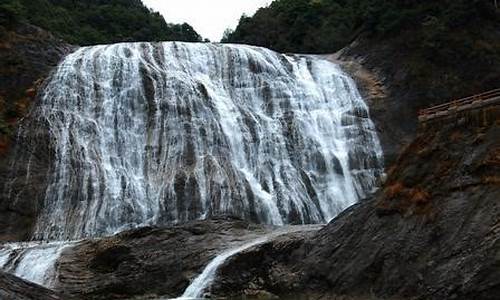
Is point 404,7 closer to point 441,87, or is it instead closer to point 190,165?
point 441,87

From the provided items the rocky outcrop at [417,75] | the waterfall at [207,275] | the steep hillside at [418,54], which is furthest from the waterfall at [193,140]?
the waterfall at [207,275]

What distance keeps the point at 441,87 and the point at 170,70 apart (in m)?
19.1

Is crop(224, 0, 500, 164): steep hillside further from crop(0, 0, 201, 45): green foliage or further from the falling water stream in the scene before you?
crop(0, 0, 201, 45): green foliage

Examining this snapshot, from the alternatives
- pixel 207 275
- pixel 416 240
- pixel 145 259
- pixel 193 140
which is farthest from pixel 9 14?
pixel 416 240

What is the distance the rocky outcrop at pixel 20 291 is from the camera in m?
16.1

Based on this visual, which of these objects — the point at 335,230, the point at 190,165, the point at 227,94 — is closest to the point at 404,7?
the point at 227,94

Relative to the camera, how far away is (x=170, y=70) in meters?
45.0

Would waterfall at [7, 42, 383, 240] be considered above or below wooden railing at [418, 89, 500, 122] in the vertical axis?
above

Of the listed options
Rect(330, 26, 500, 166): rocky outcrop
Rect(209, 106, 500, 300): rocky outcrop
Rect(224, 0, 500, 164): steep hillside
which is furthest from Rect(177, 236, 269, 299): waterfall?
Rect(330, 26, 500, 166): rocky outcrop

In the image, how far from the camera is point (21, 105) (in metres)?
40.4

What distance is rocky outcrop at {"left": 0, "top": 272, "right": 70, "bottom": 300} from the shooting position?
16078 mm

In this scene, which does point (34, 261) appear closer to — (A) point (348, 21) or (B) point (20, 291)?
(B) point (20, 291)

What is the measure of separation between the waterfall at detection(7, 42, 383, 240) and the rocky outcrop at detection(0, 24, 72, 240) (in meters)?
0.72

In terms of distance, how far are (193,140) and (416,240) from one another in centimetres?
2237
